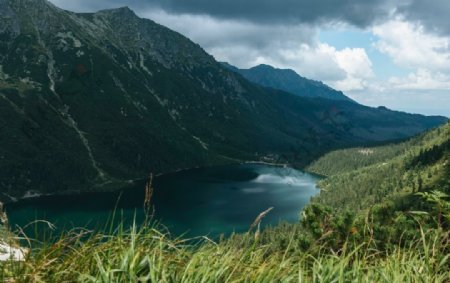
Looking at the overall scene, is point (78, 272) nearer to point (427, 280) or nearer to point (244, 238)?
point (244, 238)

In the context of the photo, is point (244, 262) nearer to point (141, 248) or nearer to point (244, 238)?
point (244, 238)

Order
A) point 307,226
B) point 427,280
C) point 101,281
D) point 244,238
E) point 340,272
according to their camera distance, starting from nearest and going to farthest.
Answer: point 101,281 < point 340,272 < point 427,280 < point 244,238 < point 307,226

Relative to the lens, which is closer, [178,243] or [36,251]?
[36,251]

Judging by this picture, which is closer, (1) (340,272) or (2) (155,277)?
(2) (155,277)

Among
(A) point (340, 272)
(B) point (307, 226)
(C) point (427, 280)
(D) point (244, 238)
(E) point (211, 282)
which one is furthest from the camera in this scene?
(B) point (307, 226)

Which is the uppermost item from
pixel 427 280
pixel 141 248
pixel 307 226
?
pixel 141 248

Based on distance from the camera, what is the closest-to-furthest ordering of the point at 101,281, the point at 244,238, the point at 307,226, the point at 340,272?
the point at 101,281
the point at 340,272
the point at 244,238
the point at 307,226

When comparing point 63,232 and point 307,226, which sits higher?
point 63,232

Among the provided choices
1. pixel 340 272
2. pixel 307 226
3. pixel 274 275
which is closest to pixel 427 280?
pixel 340 272

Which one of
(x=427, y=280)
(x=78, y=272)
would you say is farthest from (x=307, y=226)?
(x=78, y=272)

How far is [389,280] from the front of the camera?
800 centimetres

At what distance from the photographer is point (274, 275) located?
7.40 m

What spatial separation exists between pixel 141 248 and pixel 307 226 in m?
32.4

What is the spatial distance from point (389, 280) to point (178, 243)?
3960 millimetres
